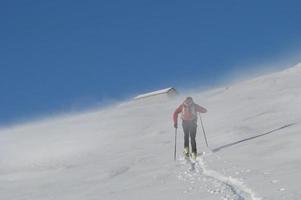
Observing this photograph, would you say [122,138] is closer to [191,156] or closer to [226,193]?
[191,156]

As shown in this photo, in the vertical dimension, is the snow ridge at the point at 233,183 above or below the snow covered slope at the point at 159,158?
below

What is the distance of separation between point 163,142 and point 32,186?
10092 millimetres

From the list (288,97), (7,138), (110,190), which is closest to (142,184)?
(110,190)

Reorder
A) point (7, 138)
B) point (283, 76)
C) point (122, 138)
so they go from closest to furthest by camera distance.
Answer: point (122, 138) < point (7, 138) < point (283, 76)

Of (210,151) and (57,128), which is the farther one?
(57,128)

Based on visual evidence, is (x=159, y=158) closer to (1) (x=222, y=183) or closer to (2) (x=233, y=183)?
(1) (x=222, y=183)

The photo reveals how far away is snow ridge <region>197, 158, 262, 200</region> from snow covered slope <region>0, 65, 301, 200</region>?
2cm

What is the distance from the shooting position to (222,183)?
1217cm

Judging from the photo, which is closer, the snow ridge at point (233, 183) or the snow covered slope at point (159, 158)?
the snow ridge at point (233, 183)

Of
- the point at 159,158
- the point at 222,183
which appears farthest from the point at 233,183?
the point at 159,158

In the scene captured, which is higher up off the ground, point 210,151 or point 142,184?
point 210,151

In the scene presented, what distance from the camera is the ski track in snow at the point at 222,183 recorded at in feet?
33.8

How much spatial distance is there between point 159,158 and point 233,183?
28.1 ft

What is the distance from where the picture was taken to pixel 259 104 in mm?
37844
